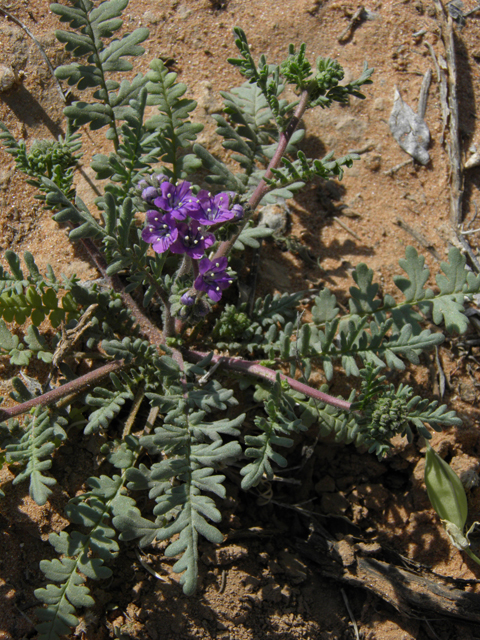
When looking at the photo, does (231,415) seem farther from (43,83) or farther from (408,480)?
(43,83)

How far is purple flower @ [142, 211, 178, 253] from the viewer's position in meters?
2.95

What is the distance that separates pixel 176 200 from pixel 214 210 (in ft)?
0.81

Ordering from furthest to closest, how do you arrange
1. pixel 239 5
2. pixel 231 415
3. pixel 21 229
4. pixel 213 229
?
pixel 239 5 < pixel 21 229 < pixel 231 415 < pixel 213 229

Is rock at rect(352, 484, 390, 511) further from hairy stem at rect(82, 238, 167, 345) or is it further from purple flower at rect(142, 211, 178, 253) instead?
purple flower at rect(142, 211, 178, 253)

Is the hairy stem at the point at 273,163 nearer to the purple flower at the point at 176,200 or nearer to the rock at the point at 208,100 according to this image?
the purple flower at the point at 176,200

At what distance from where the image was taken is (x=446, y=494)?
11.7ft

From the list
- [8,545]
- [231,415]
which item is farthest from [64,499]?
[231,415]

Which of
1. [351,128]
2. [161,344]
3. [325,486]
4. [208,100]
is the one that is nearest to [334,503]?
[325,486]

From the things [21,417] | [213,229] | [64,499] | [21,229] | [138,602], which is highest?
[21,229]

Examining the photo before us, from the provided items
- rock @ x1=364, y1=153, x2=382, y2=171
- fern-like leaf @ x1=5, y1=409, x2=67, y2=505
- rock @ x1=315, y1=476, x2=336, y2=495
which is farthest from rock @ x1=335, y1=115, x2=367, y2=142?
fern-like leaf @ x1=5, y1=409, x2=67, y2=505

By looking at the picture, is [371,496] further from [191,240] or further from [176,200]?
[176,200]

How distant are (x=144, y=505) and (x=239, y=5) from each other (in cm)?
488

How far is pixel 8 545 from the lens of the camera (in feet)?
11.5

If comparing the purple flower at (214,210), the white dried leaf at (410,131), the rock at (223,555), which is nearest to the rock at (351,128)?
the white dried leaf at (410,131)
